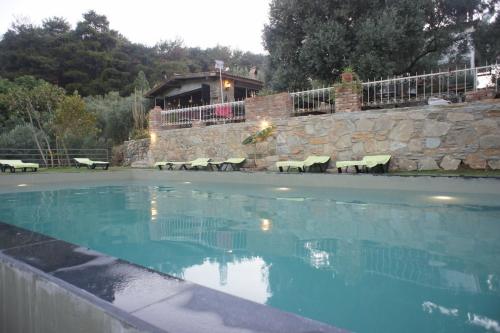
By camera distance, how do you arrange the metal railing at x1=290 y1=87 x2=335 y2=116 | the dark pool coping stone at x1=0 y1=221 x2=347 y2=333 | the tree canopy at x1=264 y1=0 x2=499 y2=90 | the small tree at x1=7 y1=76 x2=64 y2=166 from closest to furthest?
the dark pool coping stone at x1=0 y1=221 x2=347 y2=333
the metal railing at x1=290 y1=87 x2=335 y2=116
the tree canopy at x1=264 y1=0 x2=499 y2=90
the small tree at x1=7 y1=76 x2=64 y2=166

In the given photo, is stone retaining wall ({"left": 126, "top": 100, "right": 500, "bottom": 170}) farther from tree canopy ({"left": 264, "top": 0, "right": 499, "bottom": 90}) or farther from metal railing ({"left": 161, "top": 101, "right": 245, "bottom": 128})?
tree canopy ({"left": 264, "top": 0, "right": 499, "bottom": 90})

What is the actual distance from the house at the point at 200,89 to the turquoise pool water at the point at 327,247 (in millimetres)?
14441

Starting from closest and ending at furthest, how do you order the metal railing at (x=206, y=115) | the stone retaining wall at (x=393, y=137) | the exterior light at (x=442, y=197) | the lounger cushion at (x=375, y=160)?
the exterior light at (x=442, y=197) < the stone retaining wall at (x=393, y=137) < the lounger cushion at (x=375, y=160) < the metal railing at (x=206, y=115)

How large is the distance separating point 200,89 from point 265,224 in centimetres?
1811

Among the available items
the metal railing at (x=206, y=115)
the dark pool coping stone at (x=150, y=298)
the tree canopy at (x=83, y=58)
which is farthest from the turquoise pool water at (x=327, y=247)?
the tree canopy at (x=83, y=58)

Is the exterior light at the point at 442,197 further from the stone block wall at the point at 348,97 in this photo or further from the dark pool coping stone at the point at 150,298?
the dark pool coping stone at the point at 150,298

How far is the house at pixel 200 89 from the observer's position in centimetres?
2122

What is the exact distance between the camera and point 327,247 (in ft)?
12.6

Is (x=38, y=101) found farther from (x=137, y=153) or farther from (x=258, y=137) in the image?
(x=258, y=137)

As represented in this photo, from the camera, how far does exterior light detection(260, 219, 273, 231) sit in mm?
4812

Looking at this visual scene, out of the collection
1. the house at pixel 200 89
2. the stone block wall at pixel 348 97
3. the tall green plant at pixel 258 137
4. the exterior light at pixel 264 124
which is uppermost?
the house at pixel 200 89

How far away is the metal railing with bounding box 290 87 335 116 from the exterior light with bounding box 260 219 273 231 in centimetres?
641

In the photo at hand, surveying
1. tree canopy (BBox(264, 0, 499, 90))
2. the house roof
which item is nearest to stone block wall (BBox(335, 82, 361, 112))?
tree canopy (BBox(264, 0, 499, 90))

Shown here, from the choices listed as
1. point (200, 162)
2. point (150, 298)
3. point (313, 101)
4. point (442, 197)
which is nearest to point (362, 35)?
point (313, 101)
